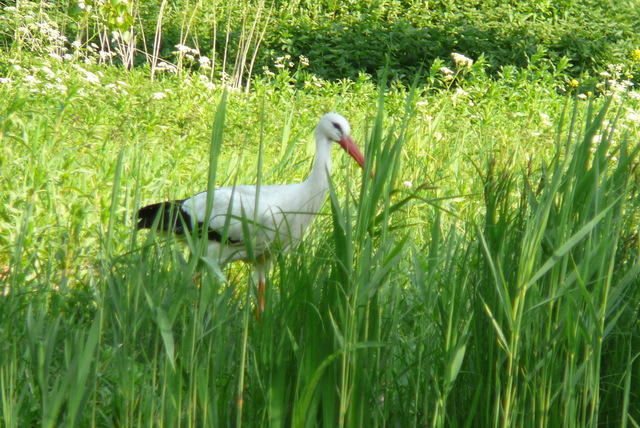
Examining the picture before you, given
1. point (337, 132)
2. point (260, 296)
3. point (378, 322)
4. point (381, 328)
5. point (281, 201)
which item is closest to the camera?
point (378, 322)

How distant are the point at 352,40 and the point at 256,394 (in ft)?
32.2

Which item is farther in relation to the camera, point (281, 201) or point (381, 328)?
point (281, 201)

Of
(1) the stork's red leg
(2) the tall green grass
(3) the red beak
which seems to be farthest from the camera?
(3) the red beak

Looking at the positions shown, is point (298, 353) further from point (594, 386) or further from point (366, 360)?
point (594, 386)

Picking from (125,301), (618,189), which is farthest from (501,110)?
(125,301)

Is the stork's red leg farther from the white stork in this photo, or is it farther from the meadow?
the white stork

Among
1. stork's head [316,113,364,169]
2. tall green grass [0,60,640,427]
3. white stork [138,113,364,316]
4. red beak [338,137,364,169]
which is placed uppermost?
stork's head [316,113,364,169]

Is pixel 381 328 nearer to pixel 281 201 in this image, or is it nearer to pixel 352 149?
pixel 281 201

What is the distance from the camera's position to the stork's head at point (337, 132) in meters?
4.34

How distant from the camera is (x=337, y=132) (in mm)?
4348

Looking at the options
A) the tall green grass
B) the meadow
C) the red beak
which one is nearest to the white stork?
the red beak

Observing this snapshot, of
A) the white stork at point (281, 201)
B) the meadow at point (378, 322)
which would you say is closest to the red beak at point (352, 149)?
the white stork at point (281, 201)

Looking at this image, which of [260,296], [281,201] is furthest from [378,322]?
[281,201]

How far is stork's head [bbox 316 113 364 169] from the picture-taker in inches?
171
